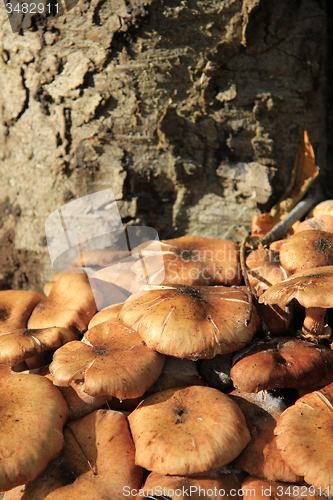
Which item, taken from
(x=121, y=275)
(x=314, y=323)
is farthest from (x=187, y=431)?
(x=121, y=275)

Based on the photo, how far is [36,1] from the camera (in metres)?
3.63

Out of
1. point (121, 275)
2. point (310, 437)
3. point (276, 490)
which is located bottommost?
point (276, 490)

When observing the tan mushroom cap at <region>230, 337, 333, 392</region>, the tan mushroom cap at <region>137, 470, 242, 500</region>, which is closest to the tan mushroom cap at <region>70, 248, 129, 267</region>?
the tan mushroom cap at <region>230, 337, 333, 392</region>

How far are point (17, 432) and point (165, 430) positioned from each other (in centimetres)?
83

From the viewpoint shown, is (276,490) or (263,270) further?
(263,270)

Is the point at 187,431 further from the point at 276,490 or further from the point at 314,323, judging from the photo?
the point at 314,323

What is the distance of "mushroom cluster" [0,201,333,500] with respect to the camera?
1.89 meters

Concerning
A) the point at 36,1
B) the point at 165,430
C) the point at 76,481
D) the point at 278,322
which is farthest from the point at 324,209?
the point at 36,1

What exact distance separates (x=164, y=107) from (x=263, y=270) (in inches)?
82.7

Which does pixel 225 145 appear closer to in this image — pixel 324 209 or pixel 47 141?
pixel 324 209

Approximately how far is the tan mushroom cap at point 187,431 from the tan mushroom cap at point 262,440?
10cm

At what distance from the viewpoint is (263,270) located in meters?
3.01

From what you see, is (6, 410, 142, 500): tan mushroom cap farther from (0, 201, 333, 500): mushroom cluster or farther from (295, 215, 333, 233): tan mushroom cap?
(295, 215, 333, 233): tan mushroom cap

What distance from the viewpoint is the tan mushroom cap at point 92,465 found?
192 cm
